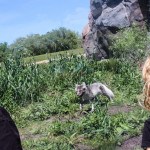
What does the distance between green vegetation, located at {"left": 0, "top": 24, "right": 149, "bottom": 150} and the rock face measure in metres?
1.22

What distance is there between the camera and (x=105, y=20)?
62.0 ft

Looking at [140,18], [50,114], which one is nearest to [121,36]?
[140,18]

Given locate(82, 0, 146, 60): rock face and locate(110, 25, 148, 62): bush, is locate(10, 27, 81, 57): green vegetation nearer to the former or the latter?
locate(82, 0, 146, 60): rock face

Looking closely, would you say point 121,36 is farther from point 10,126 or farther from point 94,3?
point 10,126

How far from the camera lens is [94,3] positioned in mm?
19828

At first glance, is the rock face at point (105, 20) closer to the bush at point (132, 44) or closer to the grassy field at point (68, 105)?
the bush at point (132, 44)

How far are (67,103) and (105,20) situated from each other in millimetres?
8278

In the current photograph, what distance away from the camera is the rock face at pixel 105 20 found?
18172 mm

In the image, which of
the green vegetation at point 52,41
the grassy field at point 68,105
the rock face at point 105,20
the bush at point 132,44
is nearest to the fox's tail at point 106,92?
the grassy field at point 68,105

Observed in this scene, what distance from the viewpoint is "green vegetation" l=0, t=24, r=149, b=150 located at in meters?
8.65

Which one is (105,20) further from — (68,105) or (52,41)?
(52,41)

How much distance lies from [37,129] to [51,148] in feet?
5.30

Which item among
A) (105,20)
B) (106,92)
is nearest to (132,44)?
(105,20)

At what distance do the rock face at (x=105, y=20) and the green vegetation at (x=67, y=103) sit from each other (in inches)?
47.9
